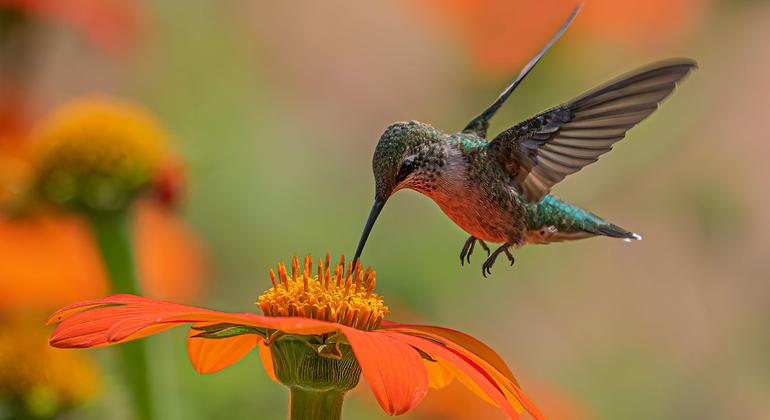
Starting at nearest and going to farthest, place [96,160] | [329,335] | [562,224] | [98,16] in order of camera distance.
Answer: [329,335] → [562,224] → [96,160] → [98,16]

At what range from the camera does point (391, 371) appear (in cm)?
88

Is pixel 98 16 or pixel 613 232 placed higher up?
pixel 98 16

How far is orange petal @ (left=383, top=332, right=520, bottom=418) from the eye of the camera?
3.01ft

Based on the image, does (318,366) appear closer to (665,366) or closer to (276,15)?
(665,366)

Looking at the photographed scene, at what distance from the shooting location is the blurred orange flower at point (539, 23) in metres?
2.44

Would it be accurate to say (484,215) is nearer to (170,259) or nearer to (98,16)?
(170,259)

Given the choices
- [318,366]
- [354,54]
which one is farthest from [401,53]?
[318,366]

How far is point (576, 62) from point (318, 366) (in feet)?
5.22

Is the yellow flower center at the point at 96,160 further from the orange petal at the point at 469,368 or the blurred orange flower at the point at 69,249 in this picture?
the orange petal at the point at 469,368

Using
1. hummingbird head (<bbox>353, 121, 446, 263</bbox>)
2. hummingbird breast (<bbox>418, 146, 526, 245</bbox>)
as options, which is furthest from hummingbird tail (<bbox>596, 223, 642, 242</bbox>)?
hummingbird head (<bbox>353, 121, 446, 263</bbox>)

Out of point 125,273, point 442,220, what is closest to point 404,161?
point 125,273

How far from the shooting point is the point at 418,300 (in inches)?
105

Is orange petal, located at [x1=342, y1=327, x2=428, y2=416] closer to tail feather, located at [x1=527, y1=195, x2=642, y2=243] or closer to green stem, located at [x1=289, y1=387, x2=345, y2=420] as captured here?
green stem, located at [x1=289, y1=387, x2=345, y2=420]

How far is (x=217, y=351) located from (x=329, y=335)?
21cm
